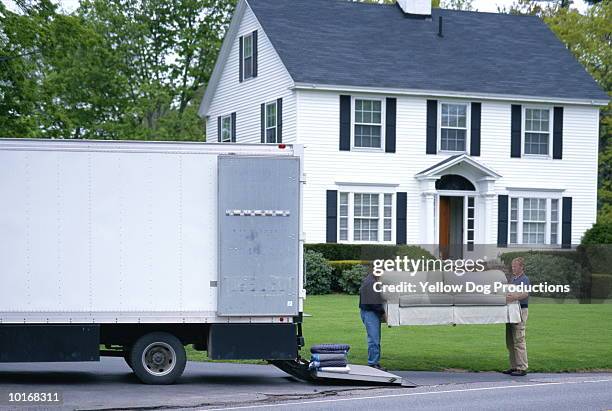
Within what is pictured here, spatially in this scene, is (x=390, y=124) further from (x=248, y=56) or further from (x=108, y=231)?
(x=108, y=231)

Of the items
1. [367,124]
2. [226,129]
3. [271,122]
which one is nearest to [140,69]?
[226,129]

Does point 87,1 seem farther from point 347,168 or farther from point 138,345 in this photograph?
point 138,345

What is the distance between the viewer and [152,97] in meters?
51.4

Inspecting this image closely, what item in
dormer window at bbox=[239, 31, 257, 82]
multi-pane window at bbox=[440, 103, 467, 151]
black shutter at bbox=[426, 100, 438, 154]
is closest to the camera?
black shutter at bbox=[426, 100, 438, 154]

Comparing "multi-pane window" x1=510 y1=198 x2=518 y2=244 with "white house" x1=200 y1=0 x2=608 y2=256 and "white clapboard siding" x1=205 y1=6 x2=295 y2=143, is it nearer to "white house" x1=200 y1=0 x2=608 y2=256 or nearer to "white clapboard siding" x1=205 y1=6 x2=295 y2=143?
"white house" x1=200 y1=0 x2=608 y2=256

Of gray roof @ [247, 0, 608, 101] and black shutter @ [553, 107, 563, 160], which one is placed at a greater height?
gray roof @ [247, 0, 608, 101]

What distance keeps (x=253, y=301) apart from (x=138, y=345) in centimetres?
169

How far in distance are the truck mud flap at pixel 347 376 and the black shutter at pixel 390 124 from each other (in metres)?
20.7

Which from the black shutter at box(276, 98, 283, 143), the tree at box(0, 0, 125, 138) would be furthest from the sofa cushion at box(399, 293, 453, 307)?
the black shutter at box(276, 98, 283, 143)

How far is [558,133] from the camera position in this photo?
39062 millimetres

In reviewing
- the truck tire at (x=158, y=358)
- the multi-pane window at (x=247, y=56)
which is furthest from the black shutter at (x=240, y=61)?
the truck tire at (x=158, y=358)

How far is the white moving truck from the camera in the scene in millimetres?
15312

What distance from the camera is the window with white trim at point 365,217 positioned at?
36.5 metres

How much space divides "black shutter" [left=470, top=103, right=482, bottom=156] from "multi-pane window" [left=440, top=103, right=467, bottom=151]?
250 mm
